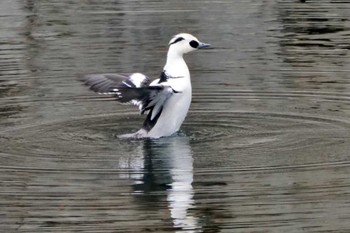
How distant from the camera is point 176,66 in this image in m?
14.9

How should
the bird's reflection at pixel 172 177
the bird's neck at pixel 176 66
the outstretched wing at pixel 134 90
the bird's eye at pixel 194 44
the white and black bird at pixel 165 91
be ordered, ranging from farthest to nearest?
the bird's eye at pixel 194 44 → the bird's neck at pixel 176 66 → the white and black bird at pixel 165 91 → the outstretched wing at pixel 134 90 → the bird's reflection at pixel 172 177

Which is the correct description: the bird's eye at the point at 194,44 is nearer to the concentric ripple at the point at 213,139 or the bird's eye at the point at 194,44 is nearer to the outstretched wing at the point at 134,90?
the outstretched wing at the point at 134,90

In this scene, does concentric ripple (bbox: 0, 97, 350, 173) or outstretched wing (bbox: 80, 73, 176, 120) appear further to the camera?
outstretched wing (bbox: 80, 73, 176, 120)

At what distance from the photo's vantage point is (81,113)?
16.0 m

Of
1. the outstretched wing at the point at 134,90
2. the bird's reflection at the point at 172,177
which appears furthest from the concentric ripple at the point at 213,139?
the outstretched wing at the point at 134,90

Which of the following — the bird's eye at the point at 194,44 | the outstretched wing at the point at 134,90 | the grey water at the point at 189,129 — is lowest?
the grey water at the point at 189,129

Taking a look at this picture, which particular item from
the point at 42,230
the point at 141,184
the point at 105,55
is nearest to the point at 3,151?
the point at 141,184

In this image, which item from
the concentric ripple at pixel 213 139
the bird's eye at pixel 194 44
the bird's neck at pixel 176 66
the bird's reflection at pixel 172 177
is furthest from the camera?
the bird's eye at pixel 194 44

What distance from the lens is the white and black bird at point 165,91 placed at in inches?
572

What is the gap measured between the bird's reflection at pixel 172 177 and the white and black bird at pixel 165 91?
0.56 ft

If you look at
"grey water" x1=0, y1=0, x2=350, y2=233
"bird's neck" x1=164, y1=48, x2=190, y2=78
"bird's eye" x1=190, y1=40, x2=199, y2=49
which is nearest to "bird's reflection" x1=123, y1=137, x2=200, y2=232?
"grey water" x1=0, y1=0, x2=350, y2=233

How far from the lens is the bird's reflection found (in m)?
11.3

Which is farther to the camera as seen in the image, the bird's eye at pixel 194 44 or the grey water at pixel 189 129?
the bird's eye at pixel 194 44

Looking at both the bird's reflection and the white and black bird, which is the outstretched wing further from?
the bird's reflection
